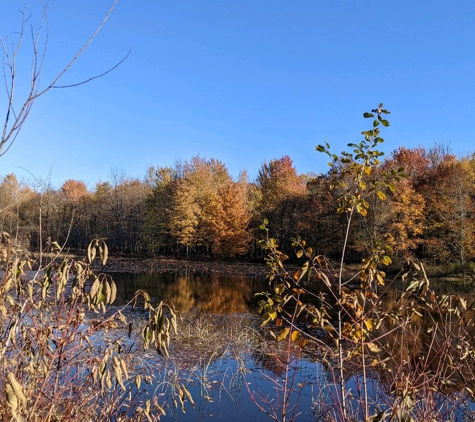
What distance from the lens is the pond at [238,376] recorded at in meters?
5.28

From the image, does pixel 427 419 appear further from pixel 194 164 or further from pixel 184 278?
pixel 194 164

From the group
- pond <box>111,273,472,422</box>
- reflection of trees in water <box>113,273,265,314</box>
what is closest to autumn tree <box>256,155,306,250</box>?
reflection of trees in water <box>113,273,265,314</box>

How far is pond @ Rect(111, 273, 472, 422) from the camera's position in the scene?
528cm

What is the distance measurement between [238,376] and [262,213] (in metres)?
36.8

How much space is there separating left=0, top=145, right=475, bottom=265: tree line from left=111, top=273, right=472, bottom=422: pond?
16.1 metres

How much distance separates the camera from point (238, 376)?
906 centimetres

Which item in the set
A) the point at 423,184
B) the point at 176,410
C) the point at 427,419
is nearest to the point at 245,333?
the point at 176,410

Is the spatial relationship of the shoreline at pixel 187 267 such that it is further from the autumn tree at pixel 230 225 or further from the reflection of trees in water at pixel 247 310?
the reflection of trees in water at pixel 247 310

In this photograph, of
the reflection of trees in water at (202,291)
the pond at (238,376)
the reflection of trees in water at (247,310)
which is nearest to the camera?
the pond at (238,376)

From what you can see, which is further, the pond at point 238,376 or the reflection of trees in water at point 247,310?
the reflection of trees in water at point 247,310

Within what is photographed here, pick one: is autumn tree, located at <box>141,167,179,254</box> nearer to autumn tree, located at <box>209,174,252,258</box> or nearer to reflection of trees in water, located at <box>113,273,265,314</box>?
autumn tree, located at <box>209,174,252,258</box>

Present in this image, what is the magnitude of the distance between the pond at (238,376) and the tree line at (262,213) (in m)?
16.1

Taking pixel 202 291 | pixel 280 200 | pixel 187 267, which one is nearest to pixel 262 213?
pixel 280 200

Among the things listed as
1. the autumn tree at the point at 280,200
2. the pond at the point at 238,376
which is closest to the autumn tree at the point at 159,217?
the autumn tree at the point at 280,200
